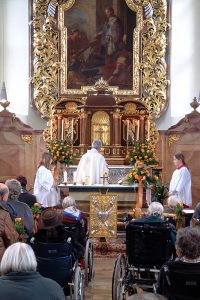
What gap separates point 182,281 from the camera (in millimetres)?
4305

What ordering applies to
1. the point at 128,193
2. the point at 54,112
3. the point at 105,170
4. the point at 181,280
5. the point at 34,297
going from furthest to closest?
the point at 54,112 < the point at 105,170 < the point at 128,193 < the point at 181,280 < the point at 34,297

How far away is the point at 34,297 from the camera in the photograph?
11.9 ft

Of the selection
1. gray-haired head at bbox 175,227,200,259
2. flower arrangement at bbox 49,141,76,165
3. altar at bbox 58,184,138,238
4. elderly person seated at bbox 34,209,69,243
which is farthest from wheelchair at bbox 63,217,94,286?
flower arrangement at bbox 49,141,76,165

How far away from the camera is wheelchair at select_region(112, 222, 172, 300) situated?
6.16 metres

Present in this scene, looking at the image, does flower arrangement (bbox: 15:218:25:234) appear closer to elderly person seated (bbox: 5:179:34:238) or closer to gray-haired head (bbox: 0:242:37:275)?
elderly person seated (bbox: 5:179:34:238)

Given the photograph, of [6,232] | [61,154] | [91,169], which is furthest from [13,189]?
[61,154]

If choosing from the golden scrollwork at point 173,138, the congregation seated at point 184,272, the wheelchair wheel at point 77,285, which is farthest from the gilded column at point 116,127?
the congregation seated at point 184,272

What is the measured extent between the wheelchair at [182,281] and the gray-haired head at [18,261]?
3.72 feet

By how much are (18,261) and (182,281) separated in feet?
4.23

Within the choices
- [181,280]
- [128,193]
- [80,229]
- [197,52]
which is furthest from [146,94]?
[181,280]

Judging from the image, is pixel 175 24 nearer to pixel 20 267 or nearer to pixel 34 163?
pixel 34 163

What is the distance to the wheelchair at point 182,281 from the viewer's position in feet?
14.1

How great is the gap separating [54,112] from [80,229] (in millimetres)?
8643

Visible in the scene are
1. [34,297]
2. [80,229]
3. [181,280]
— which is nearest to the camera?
[34,297]
